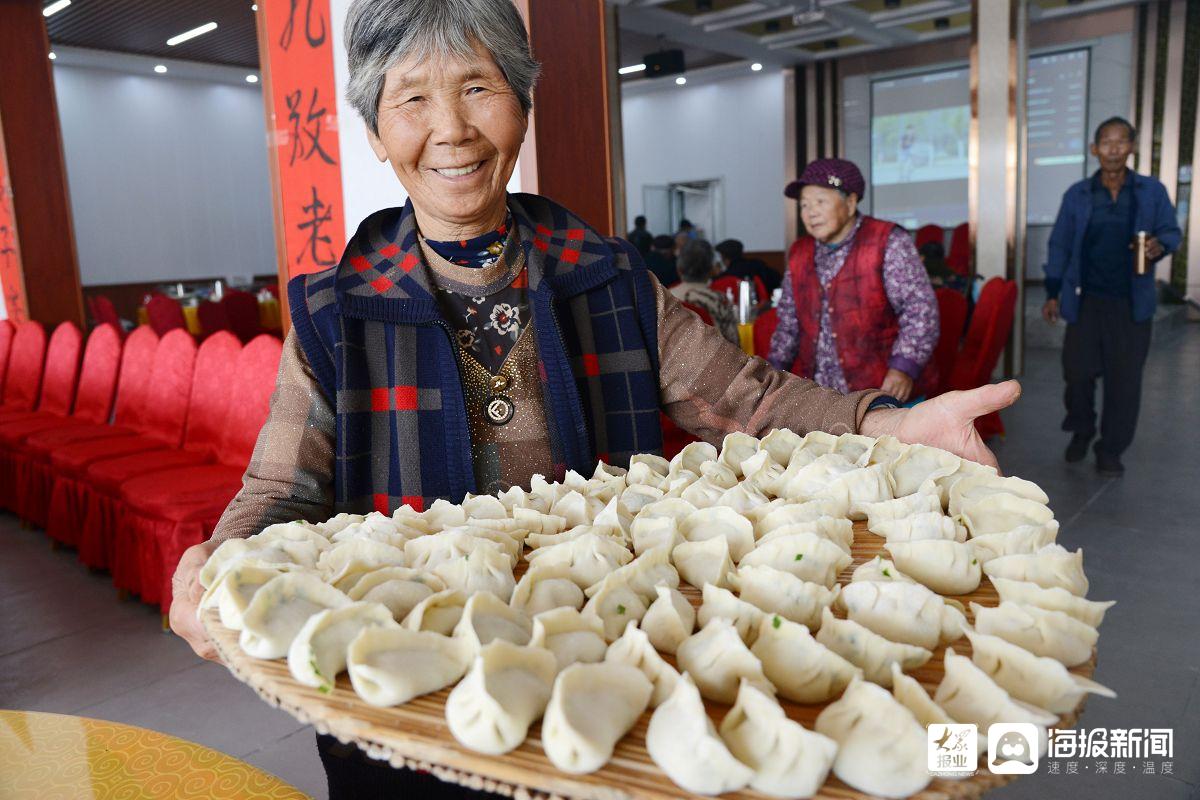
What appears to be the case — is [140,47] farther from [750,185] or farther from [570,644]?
[570,644]

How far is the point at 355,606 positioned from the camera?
0.64 meters

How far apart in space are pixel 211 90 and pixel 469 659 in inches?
481

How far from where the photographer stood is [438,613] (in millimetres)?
667

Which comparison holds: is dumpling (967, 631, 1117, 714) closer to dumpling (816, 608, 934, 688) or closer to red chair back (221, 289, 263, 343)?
dumpling (816, 608, 934, 688)

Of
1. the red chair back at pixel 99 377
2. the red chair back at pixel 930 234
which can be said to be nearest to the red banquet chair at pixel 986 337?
the red chair back at pixel 99 377

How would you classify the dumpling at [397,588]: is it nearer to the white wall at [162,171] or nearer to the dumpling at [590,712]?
the dumpling at [590,712]

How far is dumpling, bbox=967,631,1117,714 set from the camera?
546 mm

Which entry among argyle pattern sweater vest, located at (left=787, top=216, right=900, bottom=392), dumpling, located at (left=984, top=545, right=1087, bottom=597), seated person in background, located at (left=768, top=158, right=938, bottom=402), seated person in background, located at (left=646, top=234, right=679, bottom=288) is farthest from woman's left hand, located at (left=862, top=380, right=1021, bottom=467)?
Answer: seated person in background, located at (left=646, top=234, right=679, bottom=288)

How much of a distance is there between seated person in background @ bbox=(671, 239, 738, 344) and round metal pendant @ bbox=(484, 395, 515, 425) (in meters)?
2.36

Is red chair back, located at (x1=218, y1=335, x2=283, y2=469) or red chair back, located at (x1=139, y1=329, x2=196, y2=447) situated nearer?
red chair back, located at (x1=218, y1=335, x2=283, y2=469)

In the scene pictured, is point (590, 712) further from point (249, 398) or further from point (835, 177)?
point (249, 398)

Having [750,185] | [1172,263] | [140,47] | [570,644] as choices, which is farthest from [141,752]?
[750,185]

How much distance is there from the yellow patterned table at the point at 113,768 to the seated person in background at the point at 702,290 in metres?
2.65

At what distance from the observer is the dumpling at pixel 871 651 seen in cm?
59
